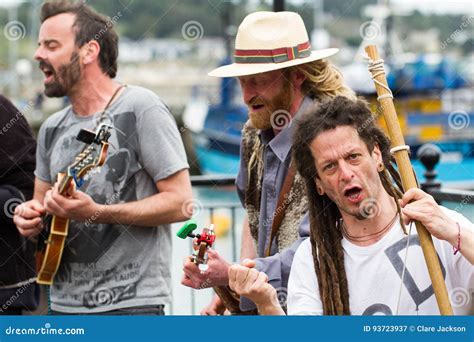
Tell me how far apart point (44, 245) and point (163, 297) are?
0.56 m

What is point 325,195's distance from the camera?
132 inches

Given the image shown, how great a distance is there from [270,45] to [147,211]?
85 cm

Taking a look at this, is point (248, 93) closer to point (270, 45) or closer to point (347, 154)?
point (270, 45)

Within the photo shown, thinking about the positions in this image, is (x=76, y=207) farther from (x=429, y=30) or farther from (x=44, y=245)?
(x=429, y=30)

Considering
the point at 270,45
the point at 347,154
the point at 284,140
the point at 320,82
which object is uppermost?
the point at 270,45

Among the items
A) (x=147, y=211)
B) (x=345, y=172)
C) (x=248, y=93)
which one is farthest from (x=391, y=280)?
(x=147, y=211)

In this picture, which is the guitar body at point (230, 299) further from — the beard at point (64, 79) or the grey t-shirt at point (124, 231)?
the beard at point (64, 79)

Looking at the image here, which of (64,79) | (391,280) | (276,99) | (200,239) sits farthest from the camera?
(64,79)

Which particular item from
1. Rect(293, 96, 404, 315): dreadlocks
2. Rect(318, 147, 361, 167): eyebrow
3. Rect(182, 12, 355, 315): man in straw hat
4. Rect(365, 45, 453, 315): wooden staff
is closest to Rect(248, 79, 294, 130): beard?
Answer: Rect(182, 12, 355, 315): man in straw hat

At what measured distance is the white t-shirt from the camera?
9.90ft

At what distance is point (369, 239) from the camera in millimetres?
3176

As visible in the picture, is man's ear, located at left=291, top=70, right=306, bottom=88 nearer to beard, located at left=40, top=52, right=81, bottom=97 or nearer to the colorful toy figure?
the colorful toy figure

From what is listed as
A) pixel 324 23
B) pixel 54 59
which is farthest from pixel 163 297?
pixel 324 23

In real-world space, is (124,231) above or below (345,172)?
above
